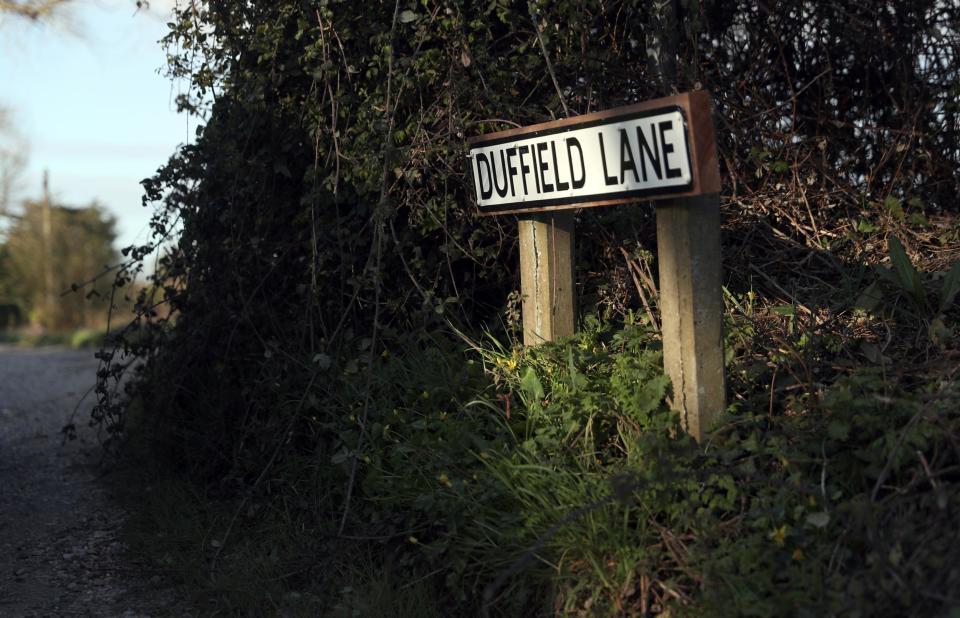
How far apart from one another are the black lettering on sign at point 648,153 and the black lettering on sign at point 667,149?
0.10 feet

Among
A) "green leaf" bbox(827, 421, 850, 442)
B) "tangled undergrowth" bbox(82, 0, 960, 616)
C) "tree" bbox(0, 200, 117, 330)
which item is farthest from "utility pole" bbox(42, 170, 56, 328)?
"green leaf" bbox(827, 421, 850, 442)

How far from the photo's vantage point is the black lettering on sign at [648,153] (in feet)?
12.3

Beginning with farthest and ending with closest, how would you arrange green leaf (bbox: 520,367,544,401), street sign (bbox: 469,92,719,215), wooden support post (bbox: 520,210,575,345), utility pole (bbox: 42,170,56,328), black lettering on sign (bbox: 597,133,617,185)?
utility pole (bbox: 42,170,56,328) < wooden support post (bbox: 520,210,575,345) < green leaf (bbox: 520,367,544,401) < black lettering on sign (bbox: 597,133,617,185) < street sign (bbox: 469,92,719,215)

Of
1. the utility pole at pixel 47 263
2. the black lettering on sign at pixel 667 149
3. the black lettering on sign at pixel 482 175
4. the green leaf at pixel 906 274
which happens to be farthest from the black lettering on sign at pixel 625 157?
the utility pole at pixel 47 263

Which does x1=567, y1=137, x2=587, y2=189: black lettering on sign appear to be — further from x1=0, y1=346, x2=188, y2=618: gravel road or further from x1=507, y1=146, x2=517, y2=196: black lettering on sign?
x1=0, y1=346, x2=188, y2=618: gravel road

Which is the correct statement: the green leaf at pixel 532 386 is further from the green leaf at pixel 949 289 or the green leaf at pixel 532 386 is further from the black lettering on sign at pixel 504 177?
the green leaf at pixel 949 289

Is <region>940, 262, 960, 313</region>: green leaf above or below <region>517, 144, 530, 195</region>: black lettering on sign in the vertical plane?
below

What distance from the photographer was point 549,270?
479 cm

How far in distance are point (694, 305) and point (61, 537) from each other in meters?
4.08

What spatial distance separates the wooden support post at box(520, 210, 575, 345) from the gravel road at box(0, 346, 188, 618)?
7.41ft

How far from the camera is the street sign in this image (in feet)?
12.0

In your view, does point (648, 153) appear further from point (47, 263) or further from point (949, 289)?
point (47, 263)

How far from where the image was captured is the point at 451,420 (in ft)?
14.8

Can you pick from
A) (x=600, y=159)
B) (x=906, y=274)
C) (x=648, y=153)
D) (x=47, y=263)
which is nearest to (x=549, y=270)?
(x=600, y=159)
